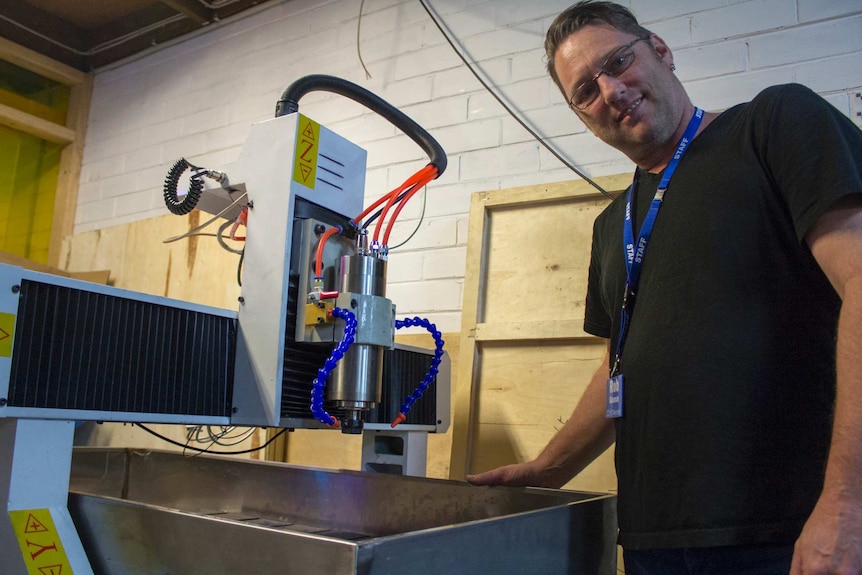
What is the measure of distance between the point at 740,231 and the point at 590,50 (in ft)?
1.43

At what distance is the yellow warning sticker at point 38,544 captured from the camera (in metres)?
0.82

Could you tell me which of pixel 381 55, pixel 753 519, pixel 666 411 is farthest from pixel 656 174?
pixel 381 55

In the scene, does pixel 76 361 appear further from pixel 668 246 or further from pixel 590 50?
pixel 590 50

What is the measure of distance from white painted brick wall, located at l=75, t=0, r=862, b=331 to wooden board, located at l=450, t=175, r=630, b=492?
116 millimetres

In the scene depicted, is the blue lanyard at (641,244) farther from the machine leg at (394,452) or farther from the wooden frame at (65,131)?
the wooden frame at (65,131)

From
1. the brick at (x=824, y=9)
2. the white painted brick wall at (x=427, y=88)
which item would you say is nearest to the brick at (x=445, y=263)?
the white painted brick wall at (x=427, y=88)

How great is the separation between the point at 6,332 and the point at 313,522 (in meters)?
0.61

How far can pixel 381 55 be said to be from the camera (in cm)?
243

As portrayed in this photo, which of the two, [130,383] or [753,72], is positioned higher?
[753,72]

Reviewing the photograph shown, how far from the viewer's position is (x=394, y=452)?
1665 mm

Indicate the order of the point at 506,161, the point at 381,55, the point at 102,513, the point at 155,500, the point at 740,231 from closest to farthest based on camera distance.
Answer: the point at 102,513
the point at 740,231
the point at 155,500
the point at 506,161
the point at 381,55

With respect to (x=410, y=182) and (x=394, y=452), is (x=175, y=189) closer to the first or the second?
(x=410, y=182)

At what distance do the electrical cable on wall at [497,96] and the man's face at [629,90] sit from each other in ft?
2.11

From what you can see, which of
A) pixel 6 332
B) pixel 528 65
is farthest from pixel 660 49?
pixel 6 332
